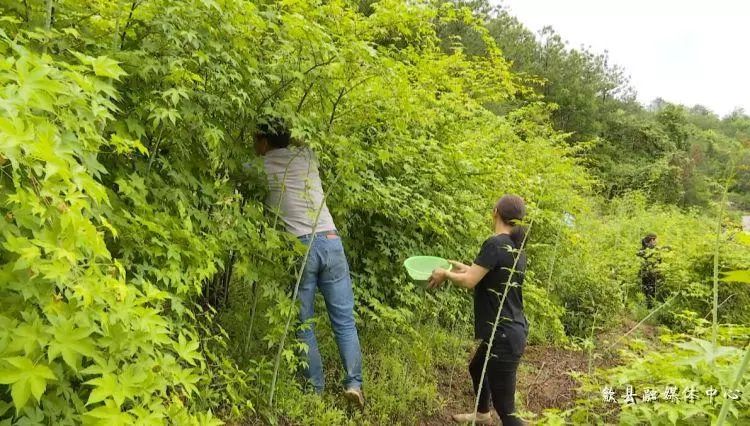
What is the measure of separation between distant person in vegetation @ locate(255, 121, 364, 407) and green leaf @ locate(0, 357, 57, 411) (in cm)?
176

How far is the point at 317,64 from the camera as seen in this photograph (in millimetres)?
2748

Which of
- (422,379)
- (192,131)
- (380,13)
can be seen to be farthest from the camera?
(422,379)

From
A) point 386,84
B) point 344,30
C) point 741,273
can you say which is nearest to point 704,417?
point 741,273

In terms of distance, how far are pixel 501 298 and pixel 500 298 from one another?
0.03m

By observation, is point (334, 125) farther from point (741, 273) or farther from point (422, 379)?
point (741, 273)

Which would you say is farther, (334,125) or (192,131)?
(334,125)

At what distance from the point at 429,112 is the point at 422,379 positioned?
90.2 inches

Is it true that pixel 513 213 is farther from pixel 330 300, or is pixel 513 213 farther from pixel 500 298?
pixel 330 300

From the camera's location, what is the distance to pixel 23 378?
127cm

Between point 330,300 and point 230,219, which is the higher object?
point 230,219

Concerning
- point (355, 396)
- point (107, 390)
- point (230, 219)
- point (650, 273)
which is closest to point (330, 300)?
point (355, 396)

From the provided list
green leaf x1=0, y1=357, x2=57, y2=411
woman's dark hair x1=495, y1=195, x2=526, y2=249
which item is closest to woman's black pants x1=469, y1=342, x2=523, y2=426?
woman's dark hair x1=495, y1=195, x2=526, y2=249

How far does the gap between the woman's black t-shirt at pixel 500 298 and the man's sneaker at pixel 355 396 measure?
878 mm

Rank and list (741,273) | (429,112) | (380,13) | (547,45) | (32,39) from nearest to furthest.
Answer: (741,273) < (32,39) < (380,13) < (429,112) < (547,45)
